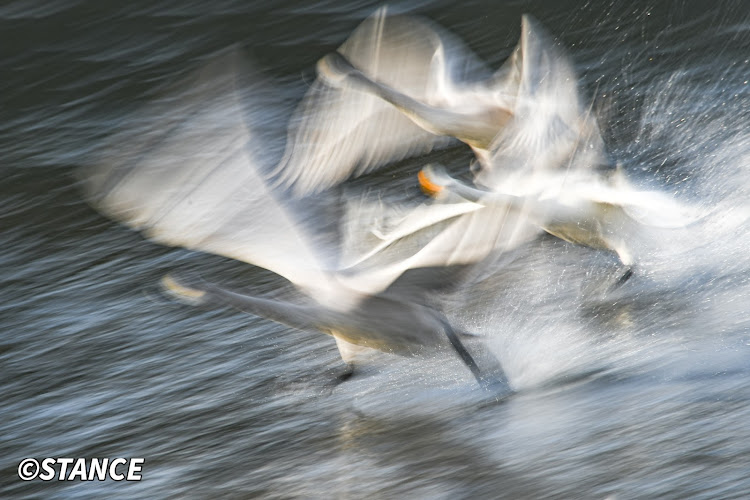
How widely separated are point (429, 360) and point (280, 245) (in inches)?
25.5

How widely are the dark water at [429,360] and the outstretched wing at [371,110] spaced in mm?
590

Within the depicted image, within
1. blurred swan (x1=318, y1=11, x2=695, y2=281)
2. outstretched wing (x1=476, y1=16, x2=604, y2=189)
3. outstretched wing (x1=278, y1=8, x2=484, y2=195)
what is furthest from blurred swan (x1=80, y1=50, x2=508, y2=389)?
outstretched wing (x1=476, y1=16, x2=604, y2=189)

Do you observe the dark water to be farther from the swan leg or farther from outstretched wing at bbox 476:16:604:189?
outstretched wing at bbox 476:16:604:189

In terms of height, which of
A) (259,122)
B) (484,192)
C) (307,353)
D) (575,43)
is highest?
(575,43)

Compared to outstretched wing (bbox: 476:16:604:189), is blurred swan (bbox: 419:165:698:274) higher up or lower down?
lower down

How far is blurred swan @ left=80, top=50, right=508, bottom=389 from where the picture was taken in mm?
3852

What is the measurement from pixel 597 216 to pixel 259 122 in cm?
206

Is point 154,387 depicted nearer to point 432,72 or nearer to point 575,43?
point 432,72

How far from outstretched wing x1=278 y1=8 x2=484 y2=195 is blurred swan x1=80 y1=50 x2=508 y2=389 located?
0.92 feet

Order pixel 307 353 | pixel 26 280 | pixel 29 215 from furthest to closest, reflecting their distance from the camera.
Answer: pixel 29 215
pixel 26 280
pixel 307 353

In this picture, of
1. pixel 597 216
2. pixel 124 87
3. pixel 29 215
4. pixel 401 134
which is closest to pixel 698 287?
pixel 597 216

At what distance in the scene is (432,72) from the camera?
504cm

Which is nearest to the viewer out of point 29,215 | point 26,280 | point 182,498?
point 182,498

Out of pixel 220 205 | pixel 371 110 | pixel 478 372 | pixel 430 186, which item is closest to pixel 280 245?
pixel 220 205
